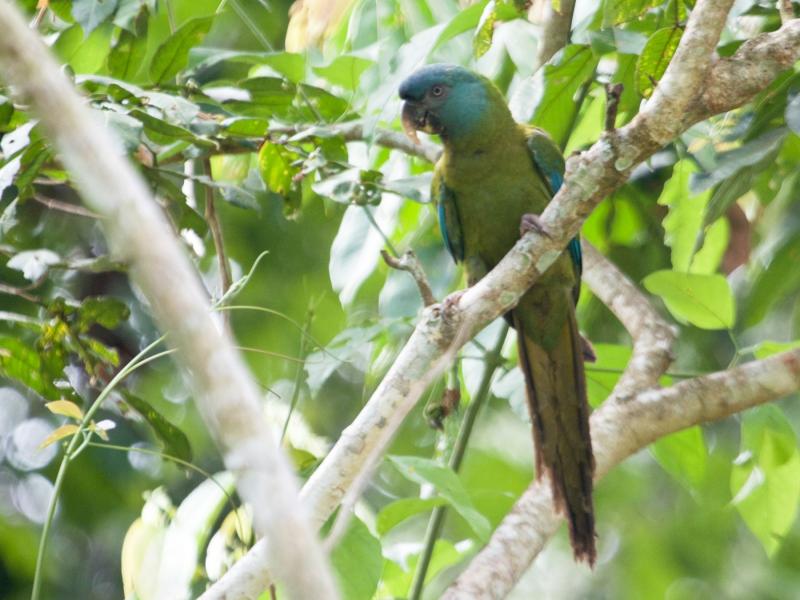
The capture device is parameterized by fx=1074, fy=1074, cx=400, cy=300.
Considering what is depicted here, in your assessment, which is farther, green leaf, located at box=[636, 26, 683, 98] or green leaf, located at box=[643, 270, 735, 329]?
green leaf, located at box=[643, 270, 735, 329]

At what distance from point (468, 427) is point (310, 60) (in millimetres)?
1091

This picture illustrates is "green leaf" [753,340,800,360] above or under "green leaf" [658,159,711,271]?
under

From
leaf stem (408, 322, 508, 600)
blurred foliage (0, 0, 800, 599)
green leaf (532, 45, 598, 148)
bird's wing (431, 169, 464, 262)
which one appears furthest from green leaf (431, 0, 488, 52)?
leaf stem (408, 322, 508, 600)

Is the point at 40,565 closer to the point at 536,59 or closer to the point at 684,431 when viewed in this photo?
the point at 684,431

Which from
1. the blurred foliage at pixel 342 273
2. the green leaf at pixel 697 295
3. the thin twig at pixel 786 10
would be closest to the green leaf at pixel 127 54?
the blurred foliage at pixel 342 273

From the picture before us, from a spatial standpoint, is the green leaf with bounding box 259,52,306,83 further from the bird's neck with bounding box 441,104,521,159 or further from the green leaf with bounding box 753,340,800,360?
the green leaf with bounding box 753,340,800,360

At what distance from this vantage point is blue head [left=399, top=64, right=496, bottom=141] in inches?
117

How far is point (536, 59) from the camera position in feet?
9.21

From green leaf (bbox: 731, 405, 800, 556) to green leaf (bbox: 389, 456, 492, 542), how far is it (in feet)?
2.31

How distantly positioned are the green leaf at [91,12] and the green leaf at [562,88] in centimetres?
100

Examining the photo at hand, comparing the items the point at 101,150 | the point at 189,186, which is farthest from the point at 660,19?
the point at 101,150

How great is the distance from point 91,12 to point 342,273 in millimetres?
923

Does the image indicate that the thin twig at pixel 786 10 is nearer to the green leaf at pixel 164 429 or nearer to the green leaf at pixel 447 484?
the green leaf at pixel 447 484

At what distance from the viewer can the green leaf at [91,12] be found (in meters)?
2.32
